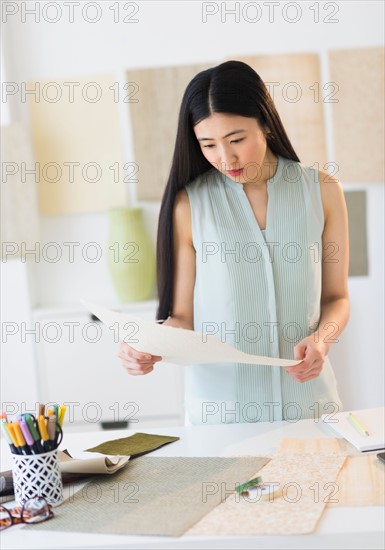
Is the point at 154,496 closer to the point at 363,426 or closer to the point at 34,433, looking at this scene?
the point at 34,433

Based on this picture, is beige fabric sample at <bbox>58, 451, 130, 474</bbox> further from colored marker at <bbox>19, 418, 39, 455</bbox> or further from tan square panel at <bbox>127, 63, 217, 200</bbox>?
tan square panel at <bbox>127, 63, 217, 200</bbox>

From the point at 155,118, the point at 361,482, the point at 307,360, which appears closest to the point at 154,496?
the point at 361,482

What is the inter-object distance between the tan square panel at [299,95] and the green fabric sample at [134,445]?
2.23 m

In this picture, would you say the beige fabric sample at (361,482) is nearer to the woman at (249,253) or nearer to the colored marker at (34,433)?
the woman at (249,253)

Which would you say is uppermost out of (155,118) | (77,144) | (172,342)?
(155,118)

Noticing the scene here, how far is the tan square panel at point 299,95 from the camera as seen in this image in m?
4.04

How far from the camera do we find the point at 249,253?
2301 millimetres

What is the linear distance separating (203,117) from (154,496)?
981 mm

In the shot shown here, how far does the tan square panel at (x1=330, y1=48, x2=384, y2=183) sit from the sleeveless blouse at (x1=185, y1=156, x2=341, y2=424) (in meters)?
1.81

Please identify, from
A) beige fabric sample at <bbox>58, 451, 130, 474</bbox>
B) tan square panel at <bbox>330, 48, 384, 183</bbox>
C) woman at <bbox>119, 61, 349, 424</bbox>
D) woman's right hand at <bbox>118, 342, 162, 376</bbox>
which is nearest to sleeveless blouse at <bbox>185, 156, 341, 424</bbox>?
woman at <bbox>119, 61, 349, 424</bbox>

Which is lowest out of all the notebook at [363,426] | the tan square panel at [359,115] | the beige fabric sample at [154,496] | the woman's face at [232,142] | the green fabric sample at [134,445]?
the beige fabric sample at [154,496]

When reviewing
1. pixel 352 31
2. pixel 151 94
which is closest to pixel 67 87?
pixel 151 94

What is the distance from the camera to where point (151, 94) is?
13.3 ft

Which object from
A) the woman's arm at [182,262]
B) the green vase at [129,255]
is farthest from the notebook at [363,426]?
the green vase at [129,255]
